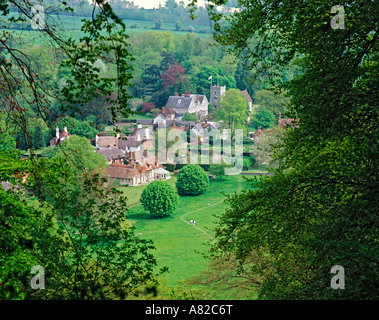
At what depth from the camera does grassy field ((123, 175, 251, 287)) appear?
102ft

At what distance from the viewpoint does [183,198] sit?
50.8m

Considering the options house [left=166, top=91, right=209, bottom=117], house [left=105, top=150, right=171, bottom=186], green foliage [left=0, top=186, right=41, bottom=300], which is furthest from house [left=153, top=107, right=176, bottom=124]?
green foliage [left=0, top=186, right=41, bottom=300]

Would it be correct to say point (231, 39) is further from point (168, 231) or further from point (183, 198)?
point (183, 198)

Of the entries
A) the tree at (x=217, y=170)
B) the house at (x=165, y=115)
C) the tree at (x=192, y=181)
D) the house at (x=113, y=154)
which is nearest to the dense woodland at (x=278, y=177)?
the tree at (x=192, y=181)

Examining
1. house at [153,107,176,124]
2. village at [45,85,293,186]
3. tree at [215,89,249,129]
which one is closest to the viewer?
village at [45,85,293,186]

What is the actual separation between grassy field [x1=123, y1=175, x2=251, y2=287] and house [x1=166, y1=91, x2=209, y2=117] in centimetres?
2777

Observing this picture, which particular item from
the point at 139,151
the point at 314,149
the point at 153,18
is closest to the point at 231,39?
the point at 314,149

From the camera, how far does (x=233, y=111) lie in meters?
76.1

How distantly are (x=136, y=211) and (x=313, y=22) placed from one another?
37933 millimetres

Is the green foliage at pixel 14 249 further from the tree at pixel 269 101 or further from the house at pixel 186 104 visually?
the tree at pixel 269 101

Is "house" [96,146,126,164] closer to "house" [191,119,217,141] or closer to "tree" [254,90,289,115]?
"house" [191,119,217,141]

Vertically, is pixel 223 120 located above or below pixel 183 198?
above

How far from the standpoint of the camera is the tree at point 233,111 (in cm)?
7450

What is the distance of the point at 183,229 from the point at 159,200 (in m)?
4.52
